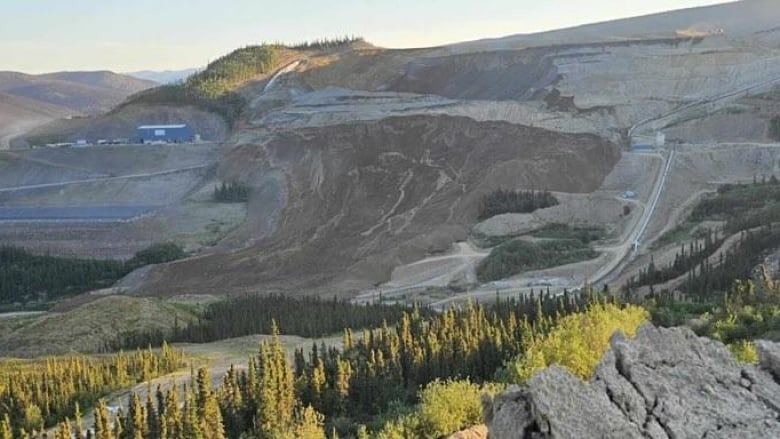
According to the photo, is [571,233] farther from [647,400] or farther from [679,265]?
[647,400]

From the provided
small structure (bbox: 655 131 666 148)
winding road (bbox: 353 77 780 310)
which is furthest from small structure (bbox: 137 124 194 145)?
small structure (bbox: 655 131 666 148)

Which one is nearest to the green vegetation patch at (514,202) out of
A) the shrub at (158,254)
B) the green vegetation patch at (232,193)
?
the shrub at (158,254)

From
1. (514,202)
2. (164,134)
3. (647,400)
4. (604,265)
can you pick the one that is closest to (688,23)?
(164,134)

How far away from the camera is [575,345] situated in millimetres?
23344

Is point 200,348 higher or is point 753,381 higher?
point 753,381

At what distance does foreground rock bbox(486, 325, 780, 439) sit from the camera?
1134cm

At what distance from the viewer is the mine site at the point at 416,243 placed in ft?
73.0

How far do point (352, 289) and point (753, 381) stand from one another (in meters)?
46.6

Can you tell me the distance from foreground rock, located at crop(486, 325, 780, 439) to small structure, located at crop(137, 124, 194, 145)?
10223cm

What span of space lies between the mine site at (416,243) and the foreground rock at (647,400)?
0.04 meters

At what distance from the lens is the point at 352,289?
58812mm

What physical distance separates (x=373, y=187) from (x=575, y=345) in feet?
190

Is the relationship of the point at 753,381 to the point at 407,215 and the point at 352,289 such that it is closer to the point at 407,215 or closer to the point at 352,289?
the point at 352,289

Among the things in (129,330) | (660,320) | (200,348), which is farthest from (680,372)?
(129,330)
